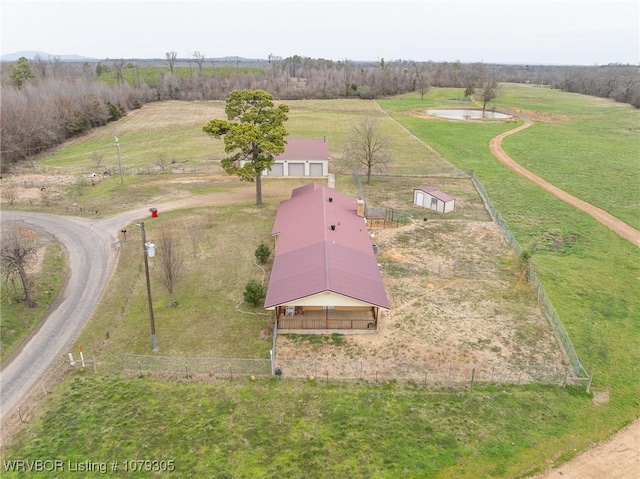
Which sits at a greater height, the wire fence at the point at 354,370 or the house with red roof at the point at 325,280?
the house with red roof at the point at 325,280

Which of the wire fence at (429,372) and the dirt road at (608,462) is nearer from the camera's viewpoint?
the dirt road at (608,462)

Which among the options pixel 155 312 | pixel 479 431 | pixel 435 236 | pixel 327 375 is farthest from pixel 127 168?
pixel 479 431

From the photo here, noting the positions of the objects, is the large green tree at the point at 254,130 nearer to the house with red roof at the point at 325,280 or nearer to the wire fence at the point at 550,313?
the house with red roof at the point at 325,280

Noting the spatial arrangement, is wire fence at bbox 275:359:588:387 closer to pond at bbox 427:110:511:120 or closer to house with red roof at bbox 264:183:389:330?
house with red roof at bbox 264:183:389:330

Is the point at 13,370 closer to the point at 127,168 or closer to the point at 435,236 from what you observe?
the point at 435,236

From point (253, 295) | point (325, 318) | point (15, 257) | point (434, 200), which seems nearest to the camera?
point (325, 318)

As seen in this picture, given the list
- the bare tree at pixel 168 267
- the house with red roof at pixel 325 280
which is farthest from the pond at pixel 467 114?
the bare tree at pixel 168 267

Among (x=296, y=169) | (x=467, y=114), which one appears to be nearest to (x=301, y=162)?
(x=296, y=169)

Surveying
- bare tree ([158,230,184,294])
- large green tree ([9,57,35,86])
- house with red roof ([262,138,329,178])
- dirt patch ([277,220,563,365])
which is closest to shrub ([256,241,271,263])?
bare tree ([158,230,184,294])

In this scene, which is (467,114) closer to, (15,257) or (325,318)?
(325,318)
